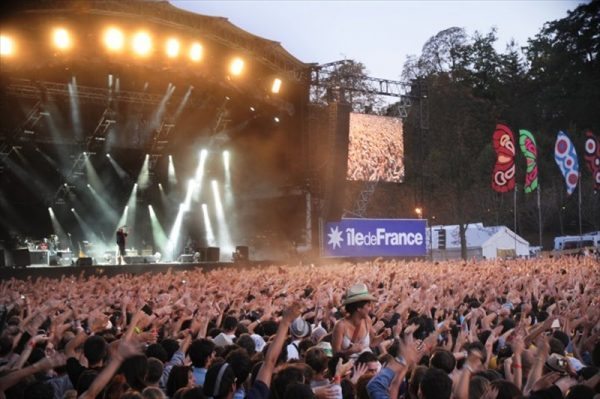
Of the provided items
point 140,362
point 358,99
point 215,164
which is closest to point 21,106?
point 215,164

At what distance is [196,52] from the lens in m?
18.7

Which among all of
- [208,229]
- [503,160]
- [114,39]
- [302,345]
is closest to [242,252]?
[208,229]

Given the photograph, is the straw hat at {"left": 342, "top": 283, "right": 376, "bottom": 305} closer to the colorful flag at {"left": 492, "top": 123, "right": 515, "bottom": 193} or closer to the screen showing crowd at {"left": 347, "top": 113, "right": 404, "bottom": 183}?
the screen showing crowd at {"left": 347, "top": 113, "right": 404, "bottom": 183}

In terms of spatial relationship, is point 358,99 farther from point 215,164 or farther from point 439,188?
point 215,164

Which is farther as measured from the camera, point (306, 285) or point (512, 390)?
point (306, 285)

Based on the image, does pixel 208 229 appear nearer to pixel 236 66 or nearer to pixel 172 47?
pixel 236 66

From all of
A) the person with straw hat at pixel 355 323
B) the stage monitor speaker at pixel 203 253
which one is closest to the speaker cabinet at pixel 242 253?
the stage monitor speaker at pixel 203 253

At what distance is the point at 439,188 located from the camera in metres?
46.3

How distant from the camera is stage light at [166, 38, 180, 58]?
18.2 m

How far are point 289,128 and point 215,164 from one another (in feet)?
12.8

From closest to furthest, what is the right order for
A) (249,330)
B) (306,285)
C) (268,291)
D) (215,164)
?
(249,330)
(268,291)
(306,285)
(215,164)

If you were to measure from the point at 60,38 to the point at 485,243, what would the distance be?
26523 mm

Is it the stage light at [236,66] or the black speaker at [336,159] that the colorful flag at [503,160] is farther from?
the stage light at [236,66]

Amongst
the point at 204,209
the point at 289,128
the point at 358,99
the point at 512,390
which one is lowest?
the point at 512,390
